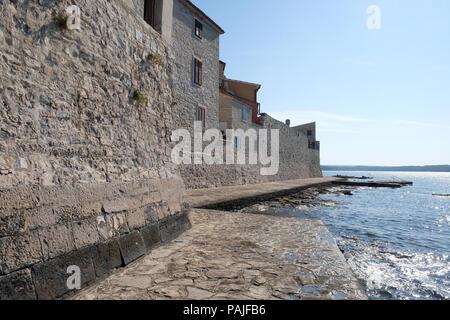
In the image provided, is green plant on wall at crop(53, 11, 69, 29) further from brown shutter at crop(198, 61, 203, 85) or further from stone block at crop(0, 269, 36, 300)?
brown shutter at crop(198, 61, 203, 85)

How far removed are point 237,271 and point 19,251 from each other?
226cm

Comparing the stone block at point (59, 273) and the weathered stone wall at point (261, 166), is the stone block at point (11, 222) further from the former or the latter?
the weathered stone wall at point (261, 166)

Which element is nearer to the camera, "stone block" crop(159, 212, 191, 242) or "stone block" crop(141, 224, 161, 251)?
"stone block" crop(141, 224, 161, 251)

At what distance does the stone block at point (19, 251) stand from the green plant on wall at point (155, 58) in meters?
3.54

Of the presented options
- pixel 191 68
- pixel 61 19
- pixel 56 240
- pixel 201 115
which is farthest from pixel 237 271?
pixel 191 68

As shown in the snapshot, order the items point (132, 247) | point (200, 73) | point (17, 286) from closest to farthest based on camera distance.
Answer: point (17, 286) < point (132, 247) < point (200, 73)

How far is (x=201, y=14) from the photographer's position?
15.9 m

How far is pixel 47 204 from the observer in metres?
2.49

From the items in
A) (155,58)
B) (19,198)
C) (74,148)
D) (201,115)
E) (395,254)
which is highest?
(201,115)

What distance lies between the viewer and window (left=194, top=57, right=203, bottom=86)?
15.8m

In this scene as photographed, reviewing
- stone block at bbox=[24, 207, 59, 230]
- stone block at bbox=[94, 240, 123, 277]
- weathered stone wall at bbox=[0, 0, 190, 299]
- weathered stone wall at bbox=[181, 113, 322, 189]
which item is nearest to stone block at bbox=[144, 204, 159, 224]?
weathered stone wall at bbox=[0, 0, 190, 299]
